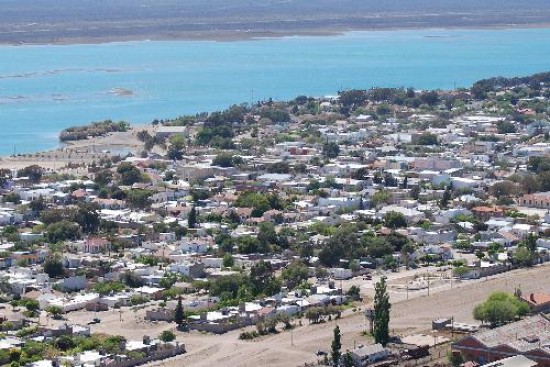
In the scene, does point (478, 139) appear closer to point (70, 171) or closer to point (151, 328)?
point (70, 171)

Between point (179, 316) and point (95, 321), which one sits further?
→ point (95, 321)

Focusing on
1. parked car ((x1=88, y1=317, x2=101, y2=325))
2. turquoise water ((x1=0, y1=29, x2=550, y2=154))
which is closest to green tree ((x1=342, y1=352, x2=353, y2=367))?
parked car ((x1=88, y1=317, x2=101, y2=325))

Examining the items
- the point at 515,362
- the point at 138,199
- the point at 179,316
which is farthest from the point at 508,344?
the point at 138,199

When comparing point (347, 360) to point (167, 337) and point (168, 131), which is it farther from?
point (168, 131)

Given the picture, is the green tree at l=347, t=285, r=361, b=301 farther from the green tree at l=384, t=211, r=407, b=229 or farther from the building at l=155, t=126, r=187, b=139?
the building at l=155, t=126, r=187, b=139

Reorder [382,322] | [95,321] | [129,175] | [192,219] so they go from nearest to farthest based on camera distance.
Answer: [382,322]
[95,321]
[192,219]
[129,175]

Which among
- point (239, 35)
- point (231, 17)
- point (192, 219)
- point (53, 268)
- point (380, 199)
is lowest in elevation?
point (231, 17)
